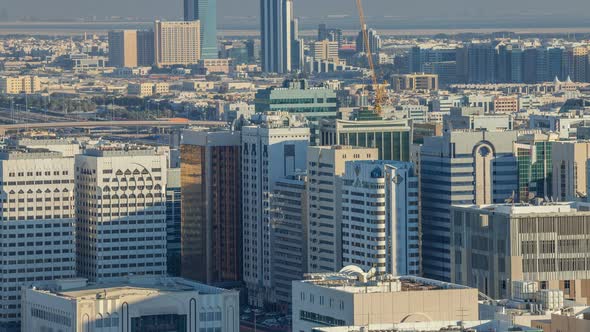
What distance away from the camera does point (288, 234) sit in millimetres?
54375

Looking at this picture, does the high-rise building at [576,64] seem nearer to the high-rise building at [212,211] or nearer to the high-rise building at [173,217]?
the high-rise building at [173,217]

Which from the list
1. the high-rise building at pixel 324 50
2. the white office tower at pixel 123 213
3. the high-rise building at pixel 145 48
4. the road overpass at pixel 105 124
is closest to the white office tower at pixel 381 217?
the white office tower at pixel 123 213

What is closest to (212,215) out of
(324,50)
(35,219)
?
(35,219)

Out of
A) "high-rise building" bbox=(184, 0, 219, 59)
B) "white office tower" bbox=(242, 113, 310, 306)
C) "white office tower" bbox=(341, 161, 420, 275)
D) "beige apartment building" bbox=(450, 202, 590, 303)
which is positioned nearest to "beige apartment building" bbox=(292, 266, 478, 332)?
"beige apartment building" bbox=(450, 202, 590, 303)

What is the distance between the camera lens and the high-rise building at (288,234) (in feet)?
176

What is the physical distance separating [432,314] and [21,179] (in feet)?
66.3

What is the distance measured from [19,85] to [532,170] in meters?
88.0

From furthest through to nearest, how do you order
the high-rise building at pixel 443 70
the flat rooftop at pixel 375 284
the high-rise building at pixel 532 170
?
1. the high-rise building at pixel 443 70
2. the high-rise building at pixel 532 170
3. the flat rooftop at pixel 375 284

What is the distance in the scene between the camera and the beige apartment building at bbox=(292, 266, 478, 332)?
32812 mm

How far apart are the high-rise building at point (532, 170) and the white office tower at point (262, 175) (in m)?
6.63

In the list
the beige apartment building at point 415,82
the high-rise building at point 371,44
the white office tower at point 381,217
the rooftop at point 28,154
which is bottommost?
the beige apartment building at point 415,82

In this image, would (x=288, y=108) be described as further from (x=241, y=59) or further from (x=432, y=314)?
(x=241, y=59)

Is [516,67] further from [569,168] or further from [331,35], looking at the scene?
[569,168]

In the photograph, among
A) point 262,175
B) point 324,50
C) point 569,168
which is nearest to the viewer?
point 569,168
